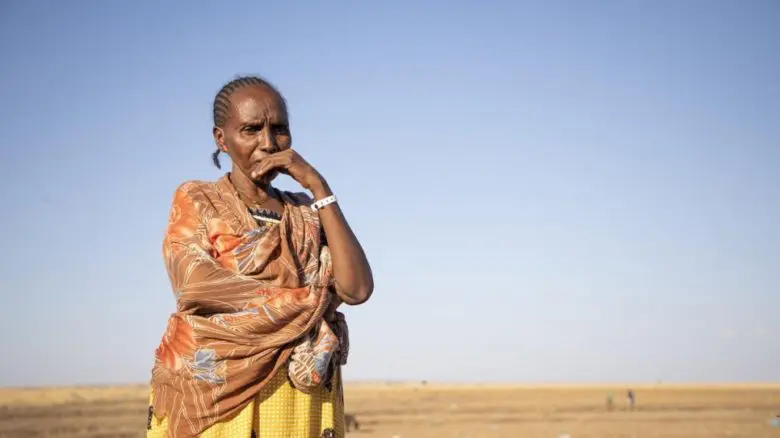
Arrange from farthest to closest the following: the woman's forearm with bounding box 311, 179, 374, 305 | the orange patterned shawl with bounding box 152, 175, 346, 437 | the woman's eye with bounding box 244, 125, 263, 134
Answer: the woman's eye with bounding box 244, 125, 263, 134, the woman's forearm with bounding box 311, 179, 374, 305, the orange patterned shawl with bounding box 152, 175, 346, 437

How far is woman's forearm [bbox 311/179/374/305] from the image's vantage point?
274 cm

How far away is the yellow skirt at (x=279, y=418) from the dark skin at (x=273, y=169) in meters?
0.31

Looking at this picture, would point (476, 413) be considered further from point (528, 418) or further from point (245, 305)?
point (245, 305)

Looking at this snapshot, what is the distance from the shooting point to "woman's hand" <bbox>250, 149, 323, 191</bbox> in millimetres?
2775

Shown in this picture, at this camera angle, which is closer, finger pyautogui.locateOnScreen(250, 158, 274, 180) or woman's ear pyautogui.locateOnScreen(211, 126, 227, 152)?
finger pyautogui.locateOnScreen(250, 158, 274, 180)

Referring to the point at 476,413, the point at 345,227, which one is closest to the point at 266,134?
the point at 345,227

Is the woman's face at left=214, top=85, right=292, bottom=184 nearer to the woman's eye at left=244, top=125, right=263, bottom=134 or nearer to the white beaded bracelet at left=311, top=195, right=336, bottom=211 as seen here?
the woman's eye at left=244, top=125, right=263, bottom=134

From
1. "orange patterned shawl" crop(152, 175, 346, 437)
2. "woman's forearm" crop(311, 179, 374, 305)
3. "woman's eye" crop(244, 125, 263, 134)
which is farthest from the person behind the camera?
"woman's eye" crop(244, 125, 263, 134)

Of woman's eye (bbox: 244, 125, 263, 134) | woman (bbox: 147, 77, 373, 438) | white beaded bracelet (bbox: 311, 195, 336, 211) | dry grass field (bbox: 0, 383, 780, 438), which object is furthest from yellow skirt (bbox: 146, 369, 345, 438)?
dry grass field (bbox: 0, 383, 780, 438)

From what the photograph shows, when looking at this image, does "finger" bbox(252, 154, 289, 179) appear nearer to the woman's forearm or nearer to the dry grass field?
the woman's forearm

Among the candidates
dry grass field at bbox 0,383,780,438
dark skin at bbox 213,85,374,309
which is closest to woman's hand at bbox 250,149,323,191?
dark skin at bbox 213,85,374,309

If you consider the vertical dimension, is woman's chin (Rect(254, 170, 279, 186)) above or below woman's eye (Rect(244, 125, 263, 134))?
below

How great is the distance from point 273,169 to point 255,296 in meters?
0.45

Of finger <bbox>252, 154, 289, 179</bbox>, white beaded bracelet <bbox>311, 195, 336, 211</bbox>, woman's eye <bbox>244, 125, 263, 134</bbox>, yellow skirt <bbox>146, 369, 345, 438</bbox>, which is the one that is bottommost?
yellow skirt <bbox>146, 369, 345, 438</bbox>
